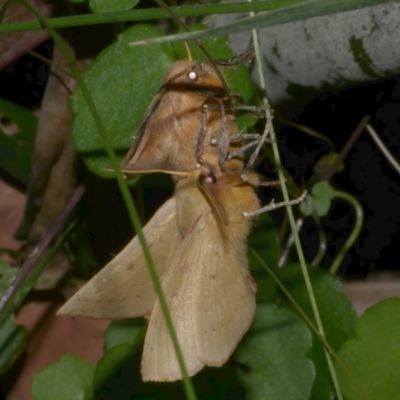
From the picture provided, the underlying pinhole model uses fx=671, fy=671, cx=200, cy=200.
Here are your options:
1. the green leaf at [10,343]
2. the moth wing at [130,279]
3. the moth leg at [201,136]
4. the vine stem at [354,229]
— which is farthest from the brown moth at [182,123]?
the green leaf at [10,343]

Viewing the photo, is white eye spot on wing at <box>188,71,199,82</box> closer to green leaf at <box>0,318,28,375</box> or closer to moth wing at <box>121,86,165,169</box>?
moth wing at <box>121,86,165,169</box>

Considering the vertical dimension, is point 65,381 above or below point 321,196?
below

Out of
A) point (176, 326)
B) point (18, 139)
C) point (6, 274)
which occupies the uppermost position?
point (18, 139)

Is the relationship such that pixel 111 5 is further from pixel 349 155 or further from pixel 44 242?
pixel 349 155

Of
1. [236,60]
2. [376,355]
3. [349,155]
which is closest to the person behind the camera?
[236,60]

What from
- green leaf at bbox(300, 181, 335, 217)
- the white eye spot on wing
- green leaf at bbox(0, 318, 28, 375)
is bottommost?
green leaf at bbox(0, 318, 28, 375)

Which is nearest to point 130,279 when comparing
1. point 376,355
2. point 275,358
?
point 275,358

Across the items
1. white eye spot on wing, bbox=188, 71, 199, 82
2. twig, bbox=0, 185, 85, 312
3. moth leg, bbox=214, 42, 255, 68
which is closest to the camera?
white eye spot on wing, bbox=188, 71, 199, 82

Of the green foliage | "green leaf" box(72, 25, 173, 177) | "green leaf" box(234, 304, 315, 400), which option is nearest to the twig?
the green foliage

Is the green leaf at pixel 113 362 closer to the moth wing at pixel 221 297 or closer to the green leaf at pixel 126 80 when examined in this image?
the moth wing at pixel 221 297
